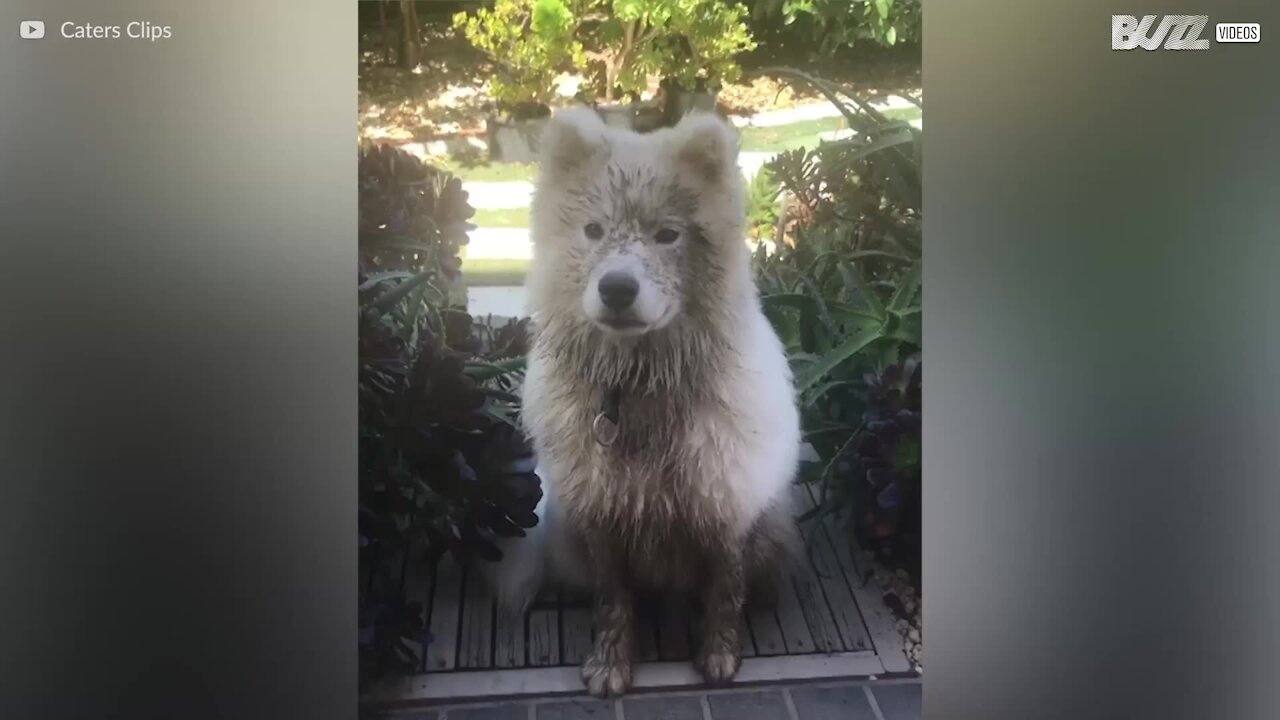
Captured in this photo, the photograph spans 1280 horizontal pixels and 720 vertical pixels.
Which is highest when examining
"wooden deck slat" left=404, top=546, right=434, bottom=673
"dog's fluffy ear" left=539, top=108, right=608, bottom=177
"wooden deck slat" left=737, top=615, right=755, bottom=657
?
"dog's fluffy ear" left=539, top=108, right=608, bottom=177

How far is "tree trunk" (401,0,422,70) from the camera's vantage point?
114 centimetres

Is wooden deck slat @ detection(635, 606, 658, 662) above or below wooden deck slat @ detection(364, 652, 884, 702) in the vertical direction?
above

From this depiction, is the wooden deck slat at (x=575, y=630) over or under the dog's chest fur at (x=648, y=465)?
under

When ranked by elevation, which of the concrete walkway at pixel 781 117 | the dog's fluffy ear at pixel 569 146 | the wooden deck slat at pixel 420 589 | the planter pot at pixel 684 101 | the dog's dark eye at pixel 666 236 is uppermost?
the planter pot at pixel 684 101

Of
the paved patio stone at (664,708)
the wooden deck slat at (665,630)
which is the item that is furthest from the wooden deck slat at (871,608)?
the paved patio stone at (664,708)

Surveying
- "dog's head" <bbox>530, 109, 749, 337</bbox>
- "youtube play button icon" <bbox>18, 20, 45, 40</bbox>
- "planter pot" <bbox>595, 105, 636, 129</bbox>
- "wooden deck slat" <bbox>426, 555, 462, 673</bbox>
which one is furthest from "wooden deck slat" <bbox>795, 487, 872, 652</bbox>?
"youtube play button icon" <bbox>18, 20, 45, 40</bbox>

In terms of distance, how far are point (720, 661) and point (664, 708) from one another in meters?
0.09

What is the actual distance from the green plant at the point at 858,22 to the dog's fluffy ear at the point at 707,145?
0.51 ft

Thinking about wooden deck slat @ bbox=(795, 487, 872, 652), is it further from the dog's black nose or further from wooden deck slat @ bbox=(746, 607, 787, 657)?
the dog's black nose

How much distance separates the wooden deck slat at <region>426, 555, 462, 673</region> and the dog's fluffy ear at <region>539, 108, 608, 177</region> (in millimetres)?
495

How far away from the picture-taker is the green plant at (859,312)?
116 cm

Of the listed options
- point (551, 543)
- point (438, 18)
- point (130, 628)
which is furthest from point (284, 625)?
point (438, 18)

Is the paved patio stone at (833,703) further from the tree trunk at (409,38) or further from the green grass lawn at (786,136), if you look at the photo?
the tree trunk at (409,38)

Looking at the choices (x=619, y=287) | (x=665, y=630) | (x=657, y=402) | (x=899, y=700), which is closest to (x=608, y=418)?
(x=657, y=402)
